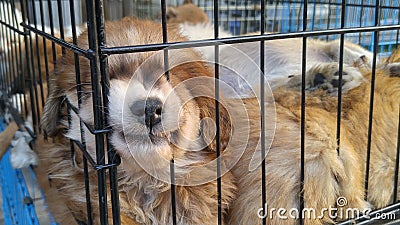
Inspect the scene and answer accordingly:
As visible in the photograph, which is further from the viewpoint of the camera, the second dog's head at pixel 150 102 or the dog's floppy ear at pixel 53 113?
the dog's floppy ear at pixel 53 113

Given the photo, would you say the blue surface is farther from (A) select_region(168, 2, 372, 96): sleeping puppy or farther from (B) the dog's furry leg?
(B) the dog's furry leg

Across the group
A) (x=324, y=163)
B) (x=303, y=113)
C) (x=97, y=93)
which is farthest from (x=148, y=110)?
(x=324, y=163)

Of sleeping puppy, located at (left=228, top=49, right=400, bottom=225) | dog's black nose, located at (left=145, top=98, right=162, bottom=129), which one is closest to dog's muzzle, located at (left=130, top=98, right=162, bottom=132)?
dog's black nose, located at (left=145, top=98, right=162, bottom=129)

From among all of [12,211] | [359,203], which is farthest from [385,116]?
[12,211]

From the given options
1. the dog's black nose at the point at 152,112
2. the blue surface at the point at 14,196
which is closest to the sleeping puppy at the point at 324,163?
the dog's black nose at the point at 152,112

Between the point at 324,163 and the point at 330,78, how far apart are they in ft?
1.14

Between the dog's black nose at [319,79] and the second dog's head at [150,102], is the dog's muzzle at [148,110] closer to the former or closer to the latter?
the second dog's head at [150,102]

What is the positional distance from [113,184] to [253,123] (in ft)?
1.39

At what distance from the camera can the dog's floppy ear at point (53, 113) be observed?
1.06 metres

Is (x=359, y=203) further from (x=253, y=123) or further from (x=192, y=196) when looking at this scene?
(x=192, y=196)

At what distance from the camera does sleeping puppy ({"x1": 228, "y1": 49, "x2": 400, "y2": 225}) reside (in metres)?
1.02

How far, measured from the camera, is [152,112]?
807 millimetres

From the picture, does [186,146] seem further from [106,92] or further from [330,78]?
[330,78]

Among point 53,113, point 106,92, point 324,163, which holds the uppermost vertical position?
point 106,92
